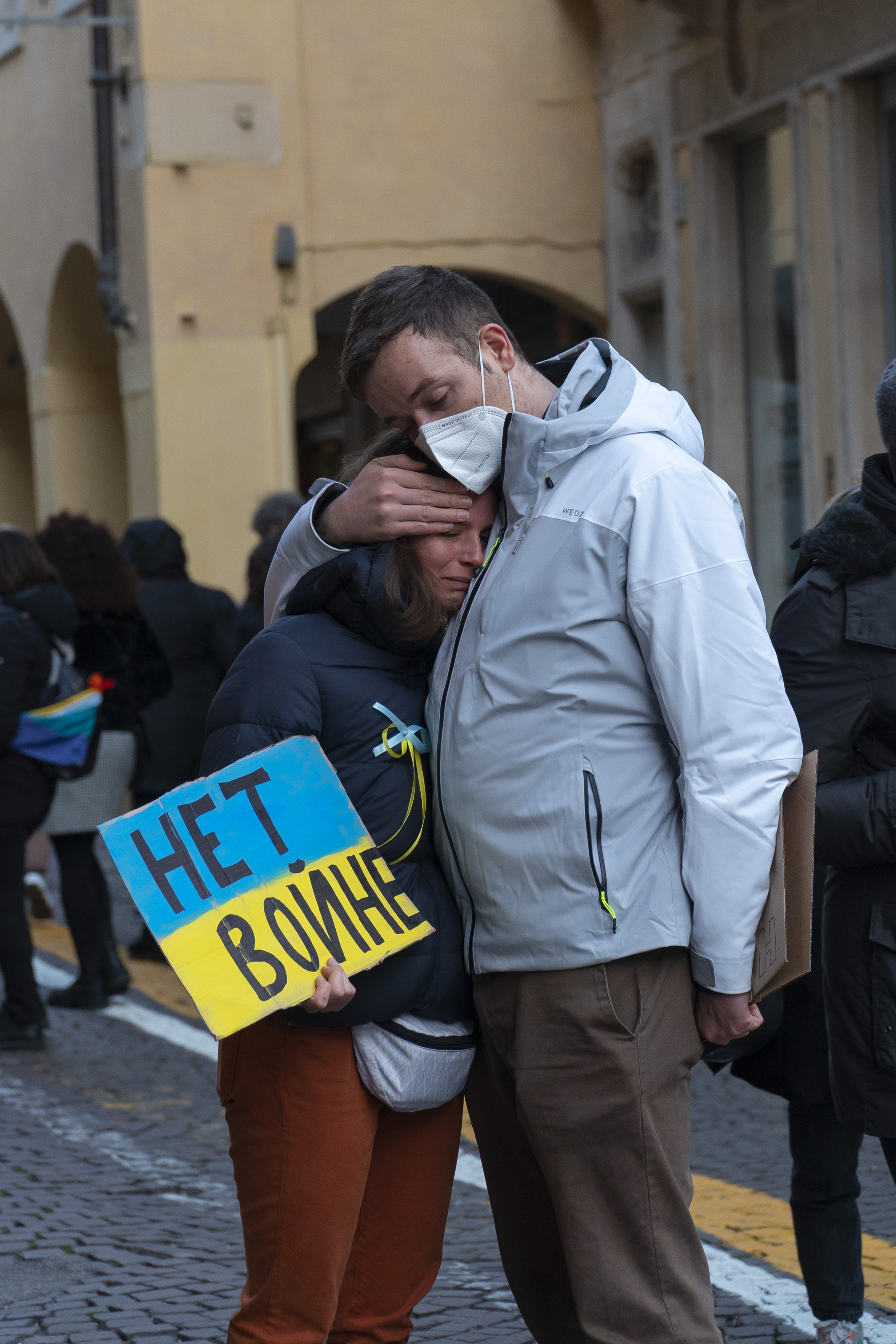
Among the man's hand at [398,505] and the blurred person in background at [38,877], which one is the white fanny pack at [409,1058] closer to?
the man's hand at [398,505]

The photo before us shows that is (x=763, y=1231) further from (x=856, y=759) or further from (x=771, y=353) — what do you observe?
(x=771, y=353)

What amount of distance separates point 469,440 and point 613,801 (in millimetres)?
557

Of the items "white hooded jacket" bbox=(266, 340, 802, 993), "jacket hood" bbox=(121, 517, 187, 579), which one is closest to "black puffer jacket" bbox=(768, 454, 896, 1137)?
"white hooded jacket" bbox=(266, 340, 802, 993)

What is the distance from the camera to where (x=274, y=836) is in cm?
254

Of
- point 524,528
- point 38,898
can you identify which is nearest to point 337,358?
point 38,898

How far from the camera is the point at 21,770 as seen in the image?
6535mm

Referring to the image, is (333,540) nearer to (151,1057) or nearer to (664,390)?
(664,390)

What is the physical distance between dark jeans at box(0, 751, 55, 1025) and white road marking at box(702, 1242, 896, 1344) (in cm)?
315

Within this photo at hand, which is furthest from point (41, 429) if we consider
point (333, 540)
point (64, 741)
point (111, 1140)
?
point (333, 540)

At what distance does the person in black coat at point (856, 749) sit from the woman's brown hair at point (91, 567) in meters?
4.59

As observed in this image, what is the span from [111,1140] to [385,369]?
11.3 feet

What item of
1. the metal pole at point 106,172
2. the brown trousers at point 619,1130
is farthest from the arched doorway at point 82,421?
the brown trousers at point 619,1130

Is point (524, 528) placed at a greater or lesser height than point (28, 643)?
greater

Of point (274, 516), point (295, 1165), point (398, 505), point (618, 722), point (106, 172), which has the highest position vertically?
point (106, 172)
